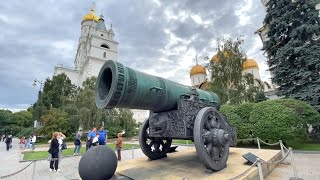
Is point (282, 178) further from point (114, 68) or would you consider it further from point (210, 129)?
point (114, 68)

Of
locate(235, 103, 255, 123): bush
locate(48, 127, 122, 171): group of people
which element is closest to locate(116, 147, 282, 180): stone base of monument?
locate(48, 127, 122, 171): group of people

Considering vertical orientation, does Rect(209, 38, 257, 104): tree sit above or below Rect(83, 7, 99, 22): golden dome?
below

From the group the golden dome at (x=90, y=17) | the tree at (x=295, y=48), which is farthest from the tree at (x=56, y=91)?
the tree at (x=295, y=48)

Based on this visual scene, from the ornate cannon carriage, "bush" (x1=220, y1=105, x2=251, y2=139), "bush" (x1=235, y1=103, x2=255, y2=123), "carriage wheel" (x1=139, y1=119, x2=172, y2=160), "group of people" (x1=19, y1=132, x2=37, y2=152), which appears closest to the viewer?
the ornate cannon carriage

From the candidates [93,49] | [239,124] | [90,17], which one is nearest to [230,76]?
[239,124]

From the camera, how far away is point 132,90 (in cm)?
382

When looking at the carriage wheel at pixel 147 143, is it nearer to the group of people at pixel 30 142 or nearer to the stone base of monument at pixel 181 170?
the stone base of monument at pixel 181 170

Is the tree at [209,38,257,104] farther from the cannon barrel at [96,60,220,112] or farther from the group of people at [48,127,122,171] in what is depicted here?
the cannon barrel at [96,60,220,112]

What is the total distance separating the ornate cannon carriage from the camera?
3.73 meters

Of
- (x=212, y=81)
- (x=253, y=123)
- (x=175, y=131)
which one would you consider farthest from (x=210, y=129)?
(x=212, y=81)

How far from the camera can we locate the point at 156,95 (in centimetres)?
440

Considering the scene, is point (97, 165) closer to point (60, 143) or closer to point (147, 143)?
point (147, 143)

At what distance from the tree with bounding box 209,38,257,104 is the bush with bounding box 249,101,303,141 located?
7831 mm

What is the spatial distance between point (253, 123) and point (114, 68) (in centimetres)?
1091
